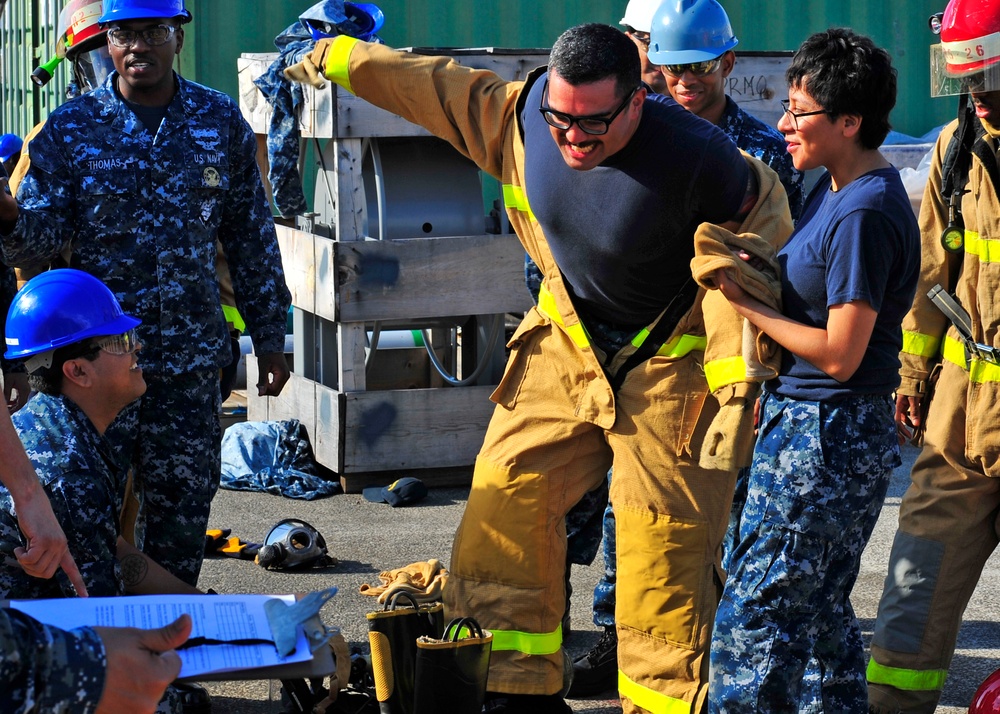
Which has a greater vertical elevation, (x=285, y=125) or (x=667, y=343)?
(x=285, y=125)

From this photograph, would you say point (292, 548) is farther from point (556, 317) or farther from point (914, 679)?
point (914, 679)

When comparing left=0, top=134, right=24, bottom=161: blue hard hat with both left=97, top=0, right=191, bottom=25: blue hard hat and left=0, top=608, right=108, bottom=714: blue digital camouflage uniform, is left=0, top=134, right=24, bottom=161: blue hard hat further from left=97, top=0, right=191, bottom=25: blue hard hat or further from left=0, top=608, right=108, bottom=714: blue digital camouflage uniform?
left=0, top=608, right=108, bottom=714: blue digital camouflage uniform

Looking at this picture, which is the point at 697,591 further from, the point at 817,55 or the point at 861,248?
the point at 817,55

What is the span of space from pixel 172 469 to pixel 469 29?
6294mm

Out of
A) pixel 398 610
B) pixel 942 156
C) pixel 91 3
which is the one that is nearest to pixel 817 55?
pixel 942 156

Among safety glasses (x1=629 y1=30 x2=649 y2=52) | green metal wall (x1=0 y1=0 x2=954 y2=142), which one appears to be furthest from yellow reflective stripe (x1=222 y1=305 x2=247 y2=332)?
green metal wall (x1=0 y1=0 x2=954 y2=142)

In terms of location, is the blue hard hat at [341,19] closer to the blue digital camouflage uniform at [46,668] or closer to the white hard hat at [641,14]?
the white hard hat at [641,14]

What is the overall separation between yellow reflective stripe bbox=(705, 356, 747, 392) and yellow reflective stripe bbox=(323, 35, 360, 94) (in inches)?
57.4

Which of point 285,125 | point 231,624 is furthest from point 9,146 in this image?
point 231,624

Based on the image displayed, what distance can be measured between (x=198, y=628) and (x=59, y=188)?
94.7 inches

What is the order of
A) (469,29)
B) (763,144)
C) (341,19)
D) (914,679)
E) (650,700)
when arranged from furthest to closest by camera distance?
(469,29) < (341,19) < (763,144) < (914,679) < (650,700)

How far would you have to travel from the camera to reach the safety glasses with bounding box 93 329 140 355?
130 inches

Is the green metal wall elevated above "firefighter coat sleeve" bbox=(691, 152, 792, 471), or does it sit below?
above

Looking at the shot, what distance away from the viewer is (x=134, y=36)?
13.6 feet
